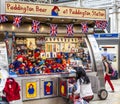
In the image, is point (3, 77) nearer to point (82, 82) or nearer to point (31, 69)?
point (31, 69)

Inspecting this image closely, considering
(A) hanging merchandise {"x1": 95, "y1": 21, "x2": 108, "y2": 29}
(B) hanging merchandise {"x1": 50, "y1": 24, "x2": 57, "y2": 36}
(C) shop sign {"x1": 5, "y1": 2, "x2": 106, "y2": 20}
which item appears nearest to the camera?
(C) shop sign {"x1": 5, "y1": 2, "x2": 106, "y2": 20}

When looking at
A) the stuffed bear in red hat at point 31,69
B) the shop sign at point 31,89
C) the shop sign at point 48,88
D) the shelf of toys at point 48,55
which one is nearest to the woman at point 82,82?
the shelf of toys at point 48,55

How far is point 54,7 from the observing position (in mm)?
10344

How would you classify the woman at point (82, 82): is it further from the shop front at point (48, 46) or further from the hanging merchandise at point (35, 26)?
the hanging merchandise at point (35, 26)

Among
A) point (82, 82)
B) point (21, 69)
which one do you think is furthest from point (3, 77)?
point (82, 82)

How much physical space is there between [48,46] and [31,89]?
5.39 feet

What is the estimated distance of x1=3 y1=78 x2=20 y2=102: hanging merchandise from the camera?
9117 millimetres

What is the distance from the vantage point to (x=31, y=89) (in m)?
10.3

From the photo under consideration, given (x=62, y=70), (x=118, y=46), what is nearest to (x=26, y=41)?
(x=62, y=70)

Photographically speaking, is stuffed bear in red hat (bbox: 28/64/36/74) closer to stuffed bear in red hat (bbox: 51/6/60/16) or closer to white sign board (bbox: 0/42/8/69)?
white sign board (bbox: 0/42/8/69)

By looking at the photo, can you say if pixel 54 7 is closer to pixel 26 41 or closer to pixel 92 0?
pixel 26 41

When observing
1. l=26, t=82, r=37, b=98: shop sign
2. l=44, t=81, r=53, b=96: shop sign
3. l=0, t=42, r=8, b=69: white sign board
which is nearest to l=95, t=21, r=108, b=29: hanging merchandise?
l=44, t=81, r=53, b=96: shop sign

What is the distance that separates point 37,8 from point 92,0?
17.0m

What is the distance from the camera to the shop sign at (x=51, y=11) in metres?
9.65
